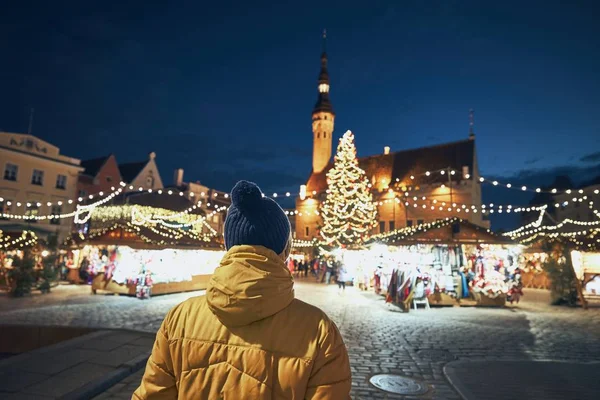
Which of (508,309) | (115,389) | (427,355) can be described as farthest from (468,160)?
(115,389)

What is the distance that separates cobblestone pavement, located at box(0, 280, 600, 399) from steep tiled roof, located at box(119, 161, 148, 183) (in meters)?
28.7

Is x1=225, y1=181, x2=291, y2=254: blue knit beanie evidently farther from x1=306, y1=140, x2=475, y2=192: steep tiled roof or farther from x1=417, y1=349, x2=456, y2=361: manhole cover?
x1=306, y1=140, x2=475, y2=192: steep tiled roof

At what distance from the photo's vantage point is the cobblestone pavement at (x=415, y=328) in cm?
614

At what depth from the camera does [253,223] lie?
1752 mm

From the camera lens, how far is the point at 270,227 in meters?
1.76

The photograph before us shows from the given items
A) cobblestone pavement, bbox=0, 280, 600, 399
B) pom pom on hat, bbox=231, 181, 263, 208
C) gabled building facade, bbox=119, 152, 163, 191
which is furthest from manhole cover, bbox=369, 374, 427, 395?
gabled building facade, bbox=119, 152, 163, 191

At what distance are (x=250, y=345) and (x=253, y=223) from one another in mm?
560

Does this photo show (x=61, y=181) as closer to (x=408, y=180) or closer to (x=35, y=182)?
(x=35, y=182)

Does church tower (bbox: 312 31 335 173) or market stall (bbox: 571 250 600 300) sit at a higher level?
church tower (bbox: 312 31 335 173)

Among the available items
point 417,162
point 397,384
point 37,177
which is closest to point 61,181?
point 37,177

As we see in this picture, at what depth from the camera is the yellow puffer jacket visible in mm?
1501

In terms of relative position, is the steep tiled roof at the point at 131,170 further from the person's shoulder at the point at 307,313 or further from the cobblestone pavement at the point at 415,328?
the person's shoulder at the point at 307,313

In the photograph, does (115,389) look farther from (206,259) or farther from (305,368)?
(206,259)

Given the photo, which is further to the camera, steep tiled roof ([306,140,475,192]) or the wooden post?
steep tiled roof ([306,140,475,192])
